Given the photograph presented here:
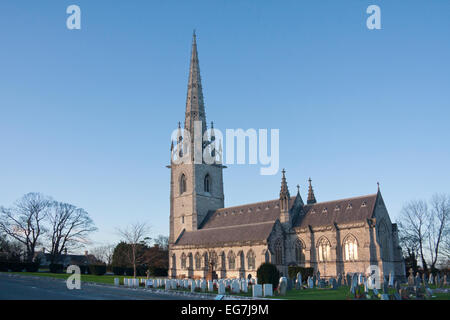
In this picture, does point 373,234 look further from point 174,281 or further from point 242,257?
point 174,281

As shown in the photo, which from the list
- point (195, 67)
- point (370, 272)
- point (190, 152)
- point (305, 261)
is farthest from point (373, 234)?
point (195, 67)

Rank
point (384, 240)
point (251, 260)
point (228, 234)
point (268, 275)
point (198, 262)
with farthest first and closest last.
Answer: point (198, 262)
point (228, 234)
point (251, 260)
point (384, 240)
point (268, 275)

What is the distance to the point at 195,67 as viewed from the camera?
6669 centimetres

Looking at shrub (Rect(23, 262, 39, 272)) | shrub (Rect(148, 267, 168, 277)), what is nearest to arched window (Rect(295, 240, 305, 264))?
shrub (Rect(148, 267, 168, 277))

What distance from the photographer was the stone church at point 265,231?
42.5 metres

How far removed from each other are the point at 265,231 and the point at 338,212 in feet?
27.5

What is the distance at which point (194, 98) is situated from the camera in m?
65.2

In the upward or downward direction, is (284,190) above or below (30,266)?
above

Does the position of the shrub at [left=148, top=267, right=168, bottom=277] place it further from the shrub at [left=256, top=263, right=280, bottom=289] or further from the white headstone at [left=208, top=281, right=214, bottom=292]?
the white headstone at [left=208, top=281, right=214, bottom=292]

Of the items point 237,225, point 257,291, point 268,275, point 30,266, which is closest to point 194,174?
point 237,225

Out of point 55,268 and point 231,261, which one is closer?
point 231,261

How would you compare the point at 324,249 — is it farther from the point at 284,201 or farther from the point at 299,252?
the point at 284,201

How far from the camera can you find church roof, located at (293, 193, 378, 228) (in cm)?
4300

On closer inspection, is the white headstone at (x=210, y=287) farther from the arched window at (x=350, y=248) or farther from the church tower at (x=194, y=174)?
the church tower at (x=194, y=174)
